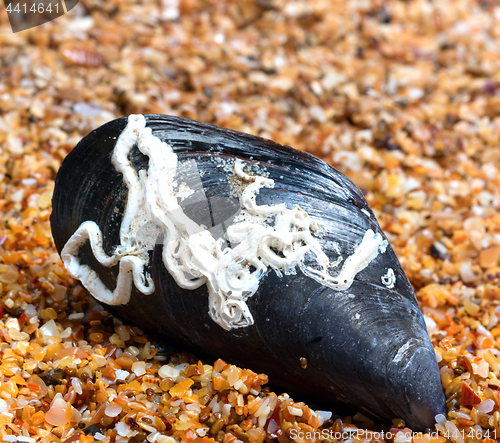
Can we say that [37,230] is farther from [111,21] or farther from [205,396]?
[111,21]

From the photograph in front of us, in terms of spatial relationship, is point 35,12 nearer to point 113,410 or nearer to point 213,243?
point 213,243

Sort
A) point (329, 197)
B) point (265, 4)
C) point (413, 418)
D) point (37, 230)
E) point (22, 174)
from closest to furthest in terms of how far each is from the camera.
Result: 1. point (413, 418)
2. point (329, 197)
3. point (37, 230)
4. point (22, 174)
5. point (265, 4)

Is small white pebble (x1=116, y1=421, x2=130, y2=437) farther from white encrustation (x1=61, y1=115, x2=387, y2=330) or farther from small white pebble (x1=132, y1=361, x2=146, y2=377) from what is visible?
white encrustation (x1=61, y1=115, x2=387, y2=330)

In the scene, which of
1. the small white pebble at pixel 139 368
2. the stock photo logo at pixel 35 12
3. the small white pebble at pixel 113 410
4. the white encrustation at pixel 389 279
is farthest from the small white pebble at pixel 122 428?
the stock photo logo at pixel 35 12

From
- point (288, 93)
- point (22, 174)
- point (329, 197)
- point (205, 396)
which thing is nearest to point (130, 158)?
point (329, 197)

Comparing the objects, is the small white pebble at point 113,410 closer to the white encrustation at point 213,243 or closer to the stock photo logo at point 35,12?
the white encrustation at point 213,243

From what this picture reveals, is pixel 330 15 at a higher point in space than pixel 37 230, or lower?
higher
